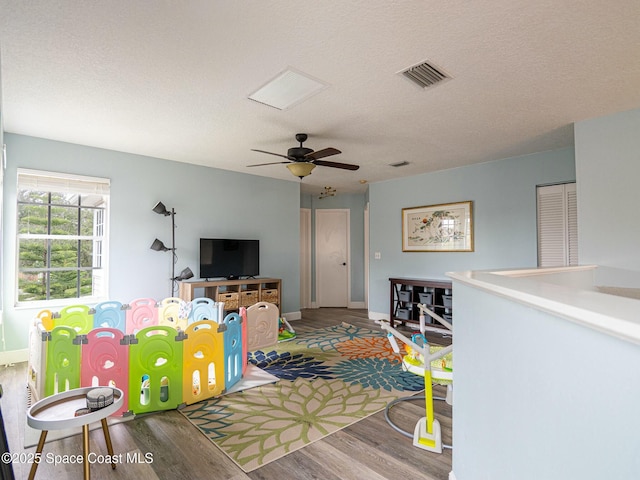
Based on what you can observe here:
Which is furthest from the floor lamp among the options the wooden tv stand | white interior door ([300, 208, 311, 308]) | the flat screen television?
white interior door ([300, 208, 311, 308])

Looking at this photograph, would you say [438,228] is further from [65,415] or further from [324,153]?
[65,415]

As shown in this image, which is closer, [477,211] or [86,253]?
[86,253]

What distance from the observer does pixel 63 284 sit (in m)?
4.08

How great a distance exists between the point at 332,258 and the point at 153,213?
402cm

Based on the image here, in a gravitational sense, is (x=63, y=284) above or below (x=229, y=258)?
below

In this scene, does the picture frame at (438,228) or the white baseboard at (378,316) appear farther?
the white baseboard at (378,316)

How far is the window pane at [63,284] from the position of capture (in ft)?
13.2

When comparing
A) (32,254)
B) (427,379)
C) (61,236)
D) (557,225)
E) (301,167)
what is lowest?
(427,379)

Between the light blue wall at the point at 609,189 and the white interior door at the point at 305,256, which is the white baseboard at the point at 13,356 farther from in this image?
the light blue wall at the point at 609,189

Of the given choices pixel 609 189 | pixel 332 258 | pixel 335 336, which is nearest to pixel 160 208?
pixel 335 336

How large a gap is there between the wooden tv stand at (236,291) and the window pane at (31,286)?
4.87ft

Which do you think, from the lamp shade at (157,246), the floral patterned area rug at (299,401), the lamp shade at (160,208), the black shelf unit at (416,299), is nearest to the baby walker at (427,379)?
the floral patterned area rug at (299,401)

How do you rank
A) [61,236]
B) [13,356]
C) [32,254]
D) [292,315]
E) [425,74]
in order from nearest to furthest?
1. [425,74]
2. [13,356]
3. [32,254]
4. [61,236]
5. [292,315]

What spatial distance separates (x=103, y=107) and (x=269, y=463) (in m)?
3.13
